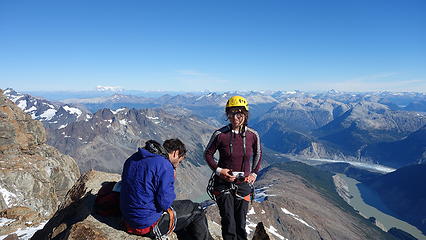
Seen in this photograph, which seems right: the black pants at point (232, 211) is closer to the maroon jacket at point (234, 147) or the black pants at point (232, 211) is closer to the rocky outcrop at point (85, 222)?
the maroon jacket at point (234, 147)

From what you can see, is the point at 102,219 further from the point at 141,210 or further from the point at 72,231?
the point at 141,210

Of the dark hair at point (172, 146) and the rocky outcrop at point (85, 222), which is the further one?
the dark hair at point (172, 146)

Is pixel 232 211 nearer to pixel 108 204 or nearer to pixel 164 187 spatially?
pixel 164 187

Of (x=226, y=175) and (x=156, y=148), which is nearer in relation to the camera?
(x=156, y=148)

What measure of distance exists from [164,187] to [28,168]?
48.9 meters

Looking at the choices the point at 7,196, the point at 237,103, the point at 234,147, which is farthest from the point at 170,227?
the point at 7,196

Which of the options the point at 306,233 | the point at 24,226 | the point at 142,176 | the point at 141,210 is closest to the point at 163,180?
the point at 142,176

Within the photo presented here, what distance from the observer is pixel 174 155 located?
1012cm

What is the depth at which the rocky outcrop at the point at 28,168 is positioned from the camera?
3989 cm

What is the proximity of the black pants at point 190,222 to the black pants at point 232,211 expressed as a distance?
782 millimetres

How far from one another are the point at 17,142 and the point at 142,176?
61.7 meters

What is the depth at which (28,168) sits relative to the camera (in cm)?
4700

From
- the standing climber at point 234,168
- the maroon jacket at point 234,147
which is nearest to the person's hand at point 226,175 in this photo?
the standing climber at point 234,168

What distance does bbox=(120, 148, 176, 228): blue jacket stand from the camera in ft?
28.7
